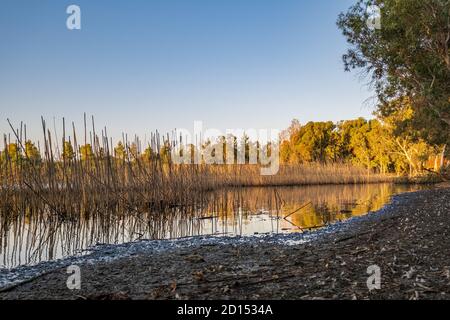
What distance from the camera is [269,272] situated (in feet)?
17.8

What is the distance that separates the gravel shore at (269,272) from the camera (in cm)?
450

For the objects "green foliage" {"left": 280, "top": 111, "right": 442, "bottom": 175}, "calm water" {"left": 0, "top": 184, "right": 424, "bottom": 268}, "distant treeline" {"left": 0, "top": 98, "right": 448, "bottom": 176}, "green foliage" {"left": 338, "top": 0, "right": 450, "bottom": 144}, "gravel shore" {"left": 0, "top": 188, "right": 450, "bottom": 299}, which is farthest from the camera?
"green foliage" {"left": 280, "top": 111, "right": 442, "bottom": 175}

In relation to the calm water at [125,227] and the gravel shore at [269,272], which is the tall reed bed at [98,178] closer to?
the calm water at [125,227]

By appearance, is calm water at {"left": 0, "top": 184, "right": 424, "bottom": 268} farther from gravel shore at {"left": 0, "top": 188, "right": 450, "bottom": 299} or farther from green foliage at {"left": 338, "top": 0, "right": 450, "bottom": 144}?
green foliage at {"left": 338, "top": 0, "right": 450, "bottom": 144}

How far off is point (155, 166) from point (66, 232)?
4.18 m

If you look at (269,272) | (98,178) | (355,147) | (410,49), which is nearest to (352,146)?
(355,147)

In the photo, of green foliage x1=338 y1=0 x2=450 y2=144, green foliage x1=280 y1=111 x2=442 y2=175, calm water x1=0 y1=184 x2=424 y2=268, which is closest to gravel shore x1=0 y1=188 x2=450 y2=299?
calm water x1=0 y1=184 x2=424 y2=268

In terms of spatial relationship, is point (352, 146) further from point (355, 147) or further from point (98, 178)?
point (98, 178)

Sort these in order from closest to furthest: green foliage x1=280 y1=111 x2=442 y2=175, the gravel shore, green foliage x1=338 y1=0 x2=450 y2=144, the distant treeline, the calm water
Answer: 1. the gravel shore
2. the calm water
3. green foliage x1=338 y1=0 x2=450 y2=144
4. the distant treeline
5. green foliage x1=280 y1=111 x2=442 y2=175

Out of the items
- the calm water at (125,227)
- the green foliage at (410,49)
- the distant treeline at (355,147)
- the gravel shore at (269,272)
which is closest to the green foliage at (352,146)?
the distant treeline at (355,147)

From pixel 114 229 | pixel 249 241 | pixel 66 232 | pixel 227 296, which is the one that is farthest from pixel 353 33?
pixel 227 296

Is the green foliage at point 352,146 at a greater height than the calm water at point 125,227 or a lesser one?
greater

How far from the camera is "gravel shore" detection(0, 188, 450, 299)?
14.8ft
